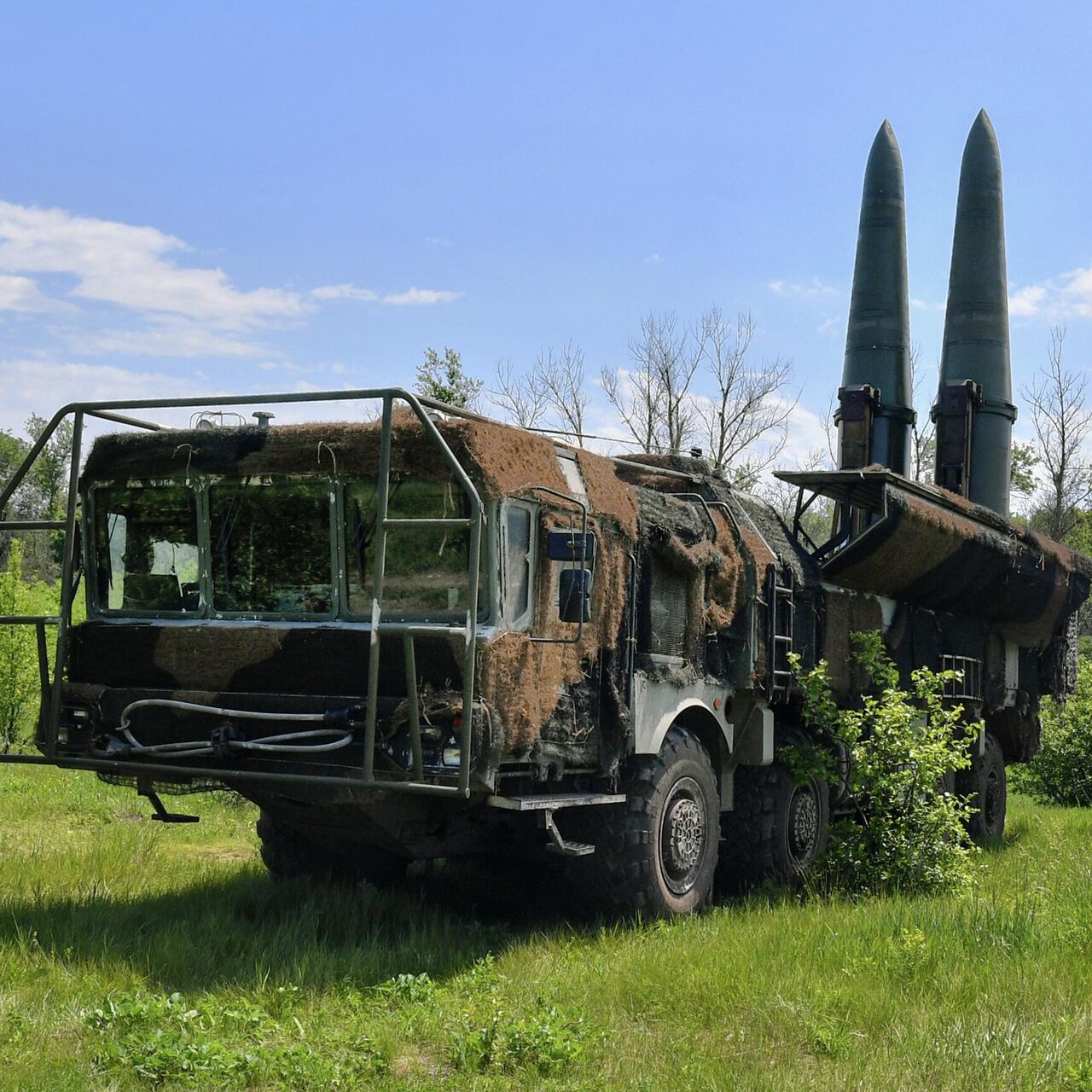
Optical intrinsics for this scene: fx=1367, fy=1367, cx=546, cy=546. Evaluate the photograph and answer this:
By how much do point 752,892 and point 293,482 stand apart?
4601mm

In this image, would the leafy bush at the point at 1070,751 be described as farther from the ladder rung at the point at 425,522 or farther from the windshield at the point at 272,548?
the ladder rung at the point at 425,522

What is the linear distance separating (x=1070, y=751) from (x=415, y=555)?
1521 centimetres

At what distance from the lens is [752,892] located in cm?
976

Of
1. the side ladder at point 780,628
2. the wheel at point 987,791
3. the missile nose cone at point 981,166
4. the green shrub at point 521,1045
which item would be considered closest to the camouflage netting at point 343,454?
the side ladder at point 780,628

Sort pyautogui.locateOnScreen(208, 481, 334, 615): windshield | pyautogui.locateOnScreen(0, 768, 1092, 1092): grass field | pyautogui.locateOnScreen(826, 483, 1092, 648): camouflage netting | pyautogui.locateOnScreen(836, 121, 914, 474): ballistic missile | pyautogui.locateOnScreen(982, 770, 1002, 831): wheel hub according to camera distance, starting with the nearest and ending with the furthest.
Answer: pyautogui.locateOnScreen(0, 768, 1092, 1092): grass field, pyautogui.locateOnScreen(208, 481, 334, 615): windshield, pyautogui.locateOnScreen(826, 483, 1092, 648): camouflage netting, pyautogui.locateOnScreen(982, 770, 1002, 831): wheel hub, pyautogui.locateOnScreen(836, 121, 914, 474): ballistic missile

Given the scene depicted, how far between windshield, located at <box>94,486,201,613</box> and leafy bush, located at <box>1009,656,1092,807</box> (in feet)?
48.4

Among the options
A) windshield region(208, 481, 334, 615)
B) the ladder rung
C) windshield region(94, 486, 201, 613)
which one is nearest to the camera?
the ladder rung

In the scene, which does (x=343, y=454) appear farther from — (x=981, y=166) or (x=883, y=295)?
(x=981, y=166)

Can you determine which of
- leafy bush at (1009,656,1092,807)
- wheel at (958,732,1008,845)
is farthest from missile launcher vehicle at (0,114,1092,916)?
leafy bush at (1009,656,1092,807)

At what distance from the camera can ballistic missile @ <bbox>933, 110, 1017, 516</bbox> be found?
1658 centimetres

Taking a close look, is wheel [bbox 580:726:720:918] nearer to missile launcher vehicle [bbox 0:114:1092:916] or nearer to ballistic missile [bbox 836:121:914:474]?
missile launcher vehicle [bbox 0:114:1092:916]

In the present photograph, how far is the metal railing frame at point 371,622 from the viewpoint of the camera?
654cm

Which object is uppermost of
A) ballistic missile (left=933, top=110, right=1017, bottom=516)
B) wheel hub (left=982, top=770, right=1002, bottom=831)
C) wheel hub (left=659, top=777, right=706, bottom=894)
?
ballistic missile (left=933, top=110, right=1017, bottom=516)

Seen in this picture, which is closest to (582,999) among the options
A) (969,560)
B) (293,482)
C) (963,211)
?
(293,482)
